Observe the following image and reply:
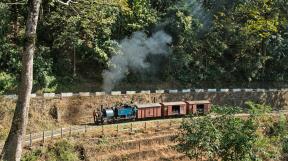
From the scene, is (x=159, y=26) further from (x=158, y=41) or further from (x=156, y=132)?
(x=156, y=132)

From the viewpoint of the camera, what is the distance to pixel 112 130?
36.9 m

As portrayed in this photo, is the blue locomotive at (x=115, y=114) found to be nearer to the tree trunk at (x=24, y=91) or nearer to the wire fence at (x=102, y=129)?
the wire fence at (x=102, y=129)

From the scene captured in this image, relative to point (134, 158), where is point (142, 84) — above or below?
above

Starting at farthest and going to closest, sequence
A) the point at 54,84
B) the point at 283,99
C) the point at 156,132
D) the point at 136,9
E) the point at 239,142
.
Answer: the point at 283,99 → the point at 136,9 → the point at 54,84 → the point at 156,132 → the point at 239,142

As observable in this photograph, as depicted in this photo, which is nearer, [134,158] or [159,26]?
[134,158]

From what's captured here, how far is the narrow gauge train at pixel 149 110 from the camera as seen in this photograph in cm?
3875

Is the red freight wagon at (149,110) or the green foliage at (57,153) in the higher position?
the red freight wagon at (149,110)

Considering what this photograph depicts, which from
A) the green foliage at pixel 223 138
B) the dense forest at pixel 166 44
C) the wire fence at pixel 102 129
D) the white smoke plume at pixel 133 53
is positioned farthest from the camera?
the white smoke plume at pixel 133 53

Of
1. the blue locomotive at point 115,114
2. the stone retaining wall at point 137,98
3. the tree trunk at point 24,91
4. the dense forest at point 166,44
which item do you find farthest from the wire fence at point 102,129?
the tree trunk at point 24,91

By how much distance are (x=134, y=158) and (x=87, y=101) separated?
838 cm

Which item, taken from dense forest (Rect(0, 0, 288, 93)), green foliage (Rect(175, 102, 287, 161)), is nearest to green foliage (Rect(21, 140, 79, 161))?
green foliage (Rect(175, 102, 287, 161))

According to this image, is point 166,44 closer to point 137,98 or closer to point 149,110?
point 137,98

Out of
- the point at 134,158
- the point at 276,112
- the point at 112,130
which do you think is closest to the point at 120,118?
the point at 112,130

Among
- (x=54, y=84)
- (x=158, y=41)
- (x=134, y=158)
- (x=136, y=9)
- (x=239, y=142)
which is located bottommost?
(x=134, y=158)
